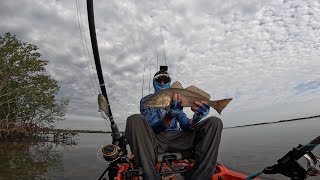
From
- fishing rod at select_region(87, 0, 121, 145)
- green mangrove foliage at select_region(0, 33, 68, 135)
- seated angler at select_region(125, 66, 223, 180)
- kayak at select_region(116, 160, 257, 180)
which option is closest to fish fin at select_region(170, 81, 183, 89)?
seated angler at select_region(125, 66, 223, 180)

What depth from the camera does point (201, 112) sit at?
4.25 m

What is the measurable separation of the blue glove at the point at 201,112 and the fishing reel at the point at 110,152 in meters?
1.60

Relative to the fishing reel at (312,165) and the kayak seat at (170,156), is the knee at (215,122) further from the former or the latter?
the fishing reel at (312,165)

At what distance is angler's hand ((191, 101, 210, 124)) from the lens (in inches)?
164

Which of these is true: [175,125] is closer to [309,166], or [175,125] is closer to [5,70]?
[309,166]

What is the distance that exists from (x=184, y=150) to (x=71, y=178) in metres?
8.47

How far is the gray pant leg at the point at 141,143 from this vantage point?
3865 millimetres

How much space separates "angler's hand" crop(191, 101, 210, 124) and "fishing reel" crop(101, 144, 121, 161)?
163cm

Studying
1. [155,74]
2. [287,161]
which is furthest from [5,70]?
[287,161]

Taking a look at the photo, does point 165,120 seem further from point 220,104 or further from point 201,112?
point 220,104

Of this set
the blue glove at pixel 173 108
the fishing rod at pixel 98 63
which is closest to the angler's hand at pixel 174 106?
the blue glove at pixel 173 108

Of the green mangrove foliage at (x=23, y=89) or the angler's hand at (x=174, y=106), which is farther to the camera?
the green mangrove foliage at (x=23, y=89)

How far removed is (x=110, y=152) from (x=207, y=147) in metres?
1.81

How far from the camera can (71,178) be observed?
454 inches
